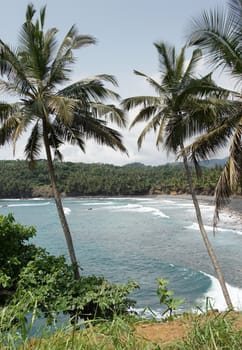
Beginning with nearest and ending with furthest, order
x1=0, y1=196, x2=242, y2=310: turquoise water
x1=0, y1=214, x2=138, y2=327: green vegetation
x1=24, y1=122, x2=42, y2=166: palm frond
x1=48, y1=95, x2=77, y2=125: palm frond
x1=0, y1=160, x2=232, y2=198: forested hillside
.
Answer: x1=0, y1=214, x2=138, y2=327: green vegetation → x1=48, y1=95, x2=77, y2=125: palm frond → x1=24, y1=122, x2=42, y2=166: palm frond → x1=0, y1=196, x2=242, y2=310: turquoise water → x1=0, y1=160, x2=232, y2=198: forested hillside

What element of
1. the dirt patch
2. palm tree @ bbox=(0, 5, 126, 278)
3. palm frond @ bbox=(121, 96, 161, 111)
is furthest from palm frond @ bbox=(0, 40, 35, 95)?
the dirt patch

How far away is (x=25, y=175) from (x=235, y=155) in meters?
110

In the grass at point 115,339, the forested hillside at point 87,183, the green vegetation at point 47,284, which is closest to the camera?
the grass at point 115,339

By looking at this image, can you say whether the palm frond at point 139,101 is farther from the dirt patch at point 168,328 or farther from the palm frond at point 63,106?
the dirt patch at point 168,328

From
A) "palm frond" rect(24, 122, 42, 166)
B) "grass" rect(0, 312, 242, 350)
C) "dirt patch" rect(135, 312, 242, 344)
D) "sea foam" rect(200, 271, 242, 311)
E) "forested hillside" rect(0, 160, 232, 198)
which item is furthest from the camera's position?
"forested hillside" rect(0, 160, 232, 198)

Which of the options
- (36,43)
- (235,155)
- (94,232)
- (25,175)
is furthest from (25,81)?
(25,175)

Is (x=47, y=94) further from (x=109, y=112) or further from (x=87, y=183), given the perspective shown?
(x=87, y=183)

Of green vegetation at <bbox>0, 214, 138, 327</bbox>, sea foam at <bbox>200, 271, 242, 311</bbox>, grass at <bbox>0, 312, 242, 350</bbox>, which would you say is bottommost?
sea foam at <bbox>200, 271, 242, 311</bbox>

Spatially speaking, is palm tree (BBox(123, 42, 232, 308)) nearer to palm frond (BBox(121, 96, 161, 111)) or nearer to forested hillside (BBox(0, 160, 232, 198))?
palm frond (BBox(121, 96, 161, 111))

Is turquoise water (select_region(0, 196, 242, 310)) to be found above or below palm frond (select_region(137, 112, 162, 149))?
below

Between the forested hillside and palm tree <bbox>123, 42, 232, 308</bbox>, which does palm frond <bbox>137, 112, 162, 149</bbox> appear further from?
the forested hillside

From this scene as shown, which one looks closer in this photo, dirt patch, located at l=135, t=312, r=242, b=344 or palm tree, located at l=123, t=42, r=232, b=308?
dirt patch, located at l=135, t=312, r=242, b=344

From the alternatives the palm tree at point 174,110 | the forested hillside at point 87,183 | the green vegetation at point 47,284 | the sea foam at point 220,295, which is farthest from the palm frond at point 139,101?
the forested hillside at point 87,183

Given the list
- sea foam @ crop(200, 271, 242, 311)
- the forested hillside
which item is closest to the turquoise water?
sea foam @ crop(200, 271, 242, 311)
